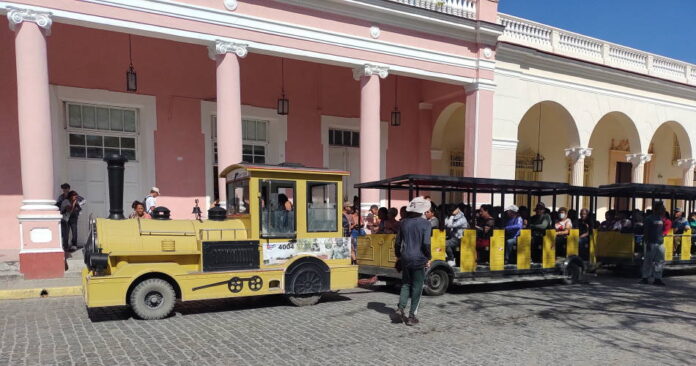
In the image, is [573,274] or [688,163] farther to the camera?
[688,163]

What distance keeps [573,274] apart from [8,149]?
12761 mm

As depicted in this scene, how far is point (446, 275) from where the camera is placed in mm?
7398

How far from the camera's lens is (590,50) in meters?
15.2

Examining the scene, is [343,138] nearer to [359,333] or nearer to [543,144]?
[543,144]

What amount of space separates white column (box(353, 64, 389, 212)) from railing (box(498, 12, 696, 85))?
487 centimetres

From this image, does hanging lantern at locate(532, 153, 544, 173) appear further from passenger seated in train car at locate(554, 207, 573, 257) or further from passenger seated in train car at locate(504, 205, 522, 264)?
passenger seated in train car at locate(504, 205, 522, 264)

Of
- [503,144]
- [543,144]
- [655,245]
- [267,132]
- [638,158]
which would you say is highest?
[267,132]

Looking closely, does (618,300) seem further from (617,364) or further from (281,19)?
(281,19)

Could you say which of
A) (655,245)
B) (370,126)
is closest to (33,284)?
(370,126)

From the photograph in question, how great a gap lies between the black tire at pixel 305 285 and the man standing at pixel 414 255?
4.67 feet

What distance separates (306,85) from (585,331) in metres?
10.5

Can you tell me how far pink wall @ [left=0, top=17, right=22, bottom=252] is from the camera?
9.64m

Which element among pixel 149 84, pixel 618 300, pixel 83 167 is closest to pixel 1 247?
pixel 83 167

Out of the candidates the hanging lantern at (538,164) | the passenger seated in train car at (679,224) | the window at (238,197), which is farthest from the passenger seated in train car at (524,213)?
the hanging lantern at (538,164)
